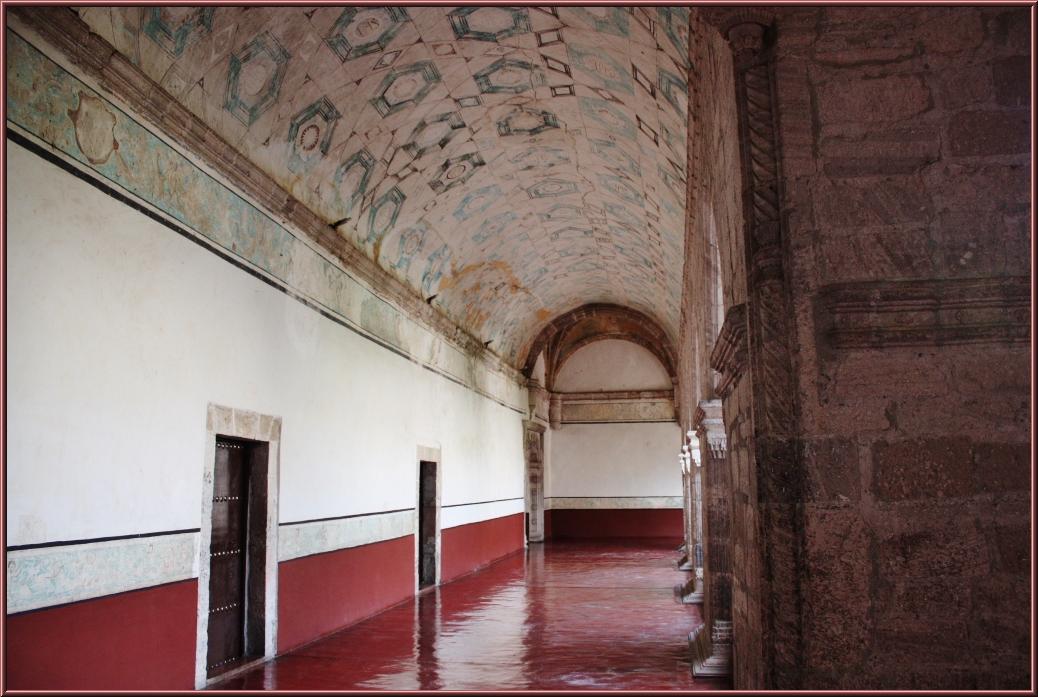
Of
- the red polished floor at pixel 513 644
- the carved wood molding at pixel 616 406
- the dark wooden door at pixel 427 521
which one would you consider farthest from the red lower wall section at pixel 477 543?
the carved wood molding at pixel 616 406

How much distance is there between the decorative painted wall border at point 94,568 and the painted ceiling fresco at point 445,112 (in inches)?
141

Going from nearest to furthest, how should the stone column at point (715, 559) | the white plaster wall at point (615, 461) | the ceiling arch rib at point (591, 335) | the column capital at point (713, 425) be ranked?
the stone column at point (715, 559), the column capital at point (713, 425), the ceiling arch rib at point (591, 335), the white plaster wall at point (615, 461)

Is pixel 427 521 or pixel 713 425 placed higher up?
pixel 713 425

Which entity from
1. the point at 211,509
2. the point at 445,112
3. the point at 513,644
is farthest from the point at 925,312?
the point at 445,112

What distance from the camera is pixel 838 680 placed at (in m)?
3.40

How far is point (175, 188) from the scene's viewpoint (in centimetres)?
677

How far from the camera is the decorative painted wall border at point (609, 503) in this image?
23688 millimetres

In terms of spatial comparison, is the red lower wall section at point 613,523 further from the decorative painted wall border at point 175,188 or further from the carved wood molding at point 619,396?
the decorative painted wall border at point 175,188

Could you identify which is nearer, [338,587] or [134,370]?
[134,370]

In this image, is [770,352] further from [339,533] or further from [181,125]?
[339,533]

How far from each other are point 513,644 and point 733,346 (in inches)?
224

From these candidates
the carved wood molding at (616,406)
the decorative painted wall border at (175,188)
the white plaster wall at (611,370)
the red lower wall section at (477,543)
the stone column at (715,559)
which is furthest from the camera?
the white plaster wall at (611,370)

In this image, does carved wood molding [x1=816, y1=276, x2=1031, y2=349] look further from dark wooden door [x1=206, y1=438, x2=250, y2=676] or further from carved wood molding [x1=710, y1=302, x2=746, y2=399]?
dark wooden door [x1=206, y1=438, x2=250, y2=676]

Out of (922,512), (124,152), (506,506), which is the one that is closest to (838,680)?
(922,512)
